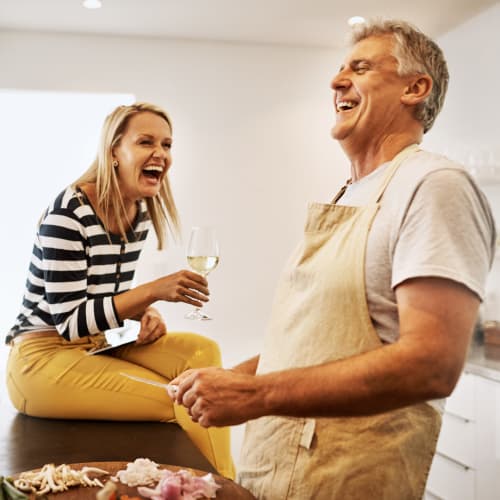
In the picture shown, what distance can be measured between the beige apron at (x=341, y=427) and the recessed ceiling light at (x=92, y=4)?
3.01 meters

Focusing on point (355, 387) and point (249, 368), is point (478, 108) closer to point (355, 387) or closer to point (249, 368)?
point (249, 368)

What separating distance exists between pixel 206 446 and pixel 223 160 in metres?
2.63

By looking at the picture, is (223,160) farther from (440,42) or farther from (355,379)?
(355,379)

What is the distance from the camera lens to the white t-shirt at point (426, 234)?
104 cm

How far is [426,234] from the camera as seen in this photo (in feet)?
3.49

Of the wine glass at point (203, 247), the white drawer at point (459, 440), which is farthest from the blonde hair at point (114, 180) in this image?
the white drawer at point (459, 440)

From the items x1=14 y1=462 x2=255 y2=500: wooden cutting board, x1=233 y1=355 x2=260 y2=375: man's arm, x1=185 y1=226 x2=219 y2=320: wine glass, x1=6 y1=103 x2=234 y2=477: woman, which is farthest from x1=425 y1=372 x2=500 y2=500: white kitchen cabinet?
x1=14 y1=462 x2=255 y2=500: wooden cutting board

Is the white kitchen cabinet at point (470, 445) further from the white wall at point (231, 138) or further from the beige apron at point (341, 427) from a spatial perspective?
the beige apron at point (341, 427)

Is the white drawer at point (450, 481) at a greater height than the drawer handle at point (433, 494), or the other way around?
the white drawer at point (450, 481)

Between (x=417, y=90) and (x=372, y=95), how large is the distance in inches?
3.4

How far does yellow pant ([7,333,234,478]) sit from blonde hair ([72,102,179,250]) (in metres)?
0.46

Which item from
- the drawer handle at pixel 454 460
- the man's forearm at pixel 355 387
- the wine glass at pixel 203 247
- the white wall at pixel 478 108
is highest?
the white wall at pixel 478 108

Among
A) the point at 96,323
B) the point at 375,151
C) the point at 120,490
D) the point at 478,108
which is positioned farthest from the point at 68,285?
the point at 478,108

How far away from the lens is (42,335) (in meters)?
2.42
